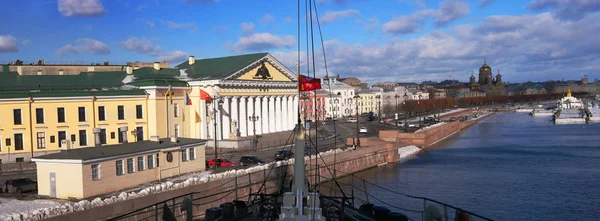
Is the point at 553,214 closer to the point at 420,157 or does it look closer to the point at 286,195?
the point at 286,195

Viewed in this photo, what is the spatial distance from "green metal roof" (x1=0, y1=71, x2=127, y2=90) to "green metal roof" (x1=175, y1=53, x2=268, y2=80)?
5365mm

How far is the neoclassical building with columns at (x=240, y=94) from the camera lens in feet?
116

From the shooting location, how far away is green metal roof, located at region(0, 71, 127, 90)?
27.7 meters

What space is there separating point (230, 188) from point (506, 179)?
46.6ft

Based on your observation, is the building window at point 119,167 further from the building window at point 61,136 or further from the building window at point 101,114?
the building window at point 101,114

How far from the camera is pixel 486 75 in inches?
7677

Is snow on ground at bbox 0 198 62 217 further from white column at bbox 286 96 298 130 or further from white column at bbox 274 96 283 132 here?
white column at bbox 286 96 298 130

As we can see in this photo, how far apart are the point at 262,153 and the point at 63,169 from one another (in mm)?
14372

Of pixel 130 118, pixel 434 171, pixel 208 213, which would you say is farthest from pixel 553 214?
pixel 130 118

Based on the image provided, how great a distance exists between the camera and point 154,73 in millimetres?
34125

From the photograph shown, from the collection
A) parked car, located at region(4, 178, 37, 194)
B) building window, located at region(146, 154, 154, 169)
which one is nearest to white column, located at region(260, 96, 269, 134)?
building window, located at region(146, 154, 154, 169)

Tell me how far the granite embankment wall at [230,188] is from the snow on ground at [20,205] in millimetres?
2746

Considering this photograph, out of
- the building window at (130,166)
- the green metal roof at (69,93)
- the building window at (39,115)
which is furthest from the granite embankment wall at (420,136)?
the building window at (130,166)

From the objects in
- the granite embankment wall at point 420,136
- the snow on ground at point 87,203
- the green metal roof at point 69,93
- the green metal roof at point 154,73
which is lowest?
the granite embankment wall at point 420,136
